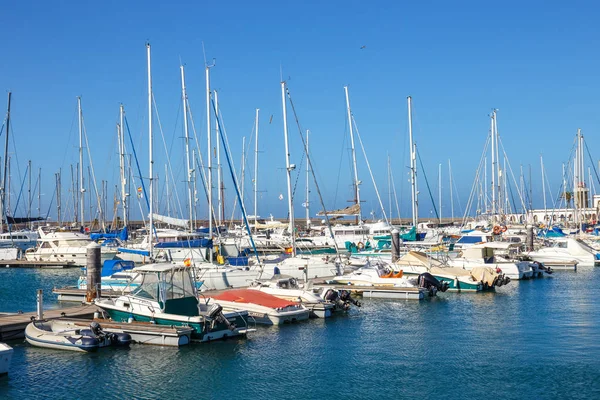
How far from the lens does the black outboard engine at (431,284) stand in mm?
36812

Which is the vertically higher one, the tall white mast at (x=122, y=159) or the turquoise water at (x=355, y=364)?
the tall white mast at (x=122, y=159)

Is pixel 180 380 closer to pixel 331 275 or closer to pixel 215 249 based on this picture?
pixel 331 275

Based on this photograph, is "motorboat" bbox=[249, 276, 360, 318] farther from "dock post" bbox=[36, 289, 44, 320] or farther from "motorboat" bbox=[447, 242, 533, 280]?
"motorboat" bbox=[447, 242, 533, 280]

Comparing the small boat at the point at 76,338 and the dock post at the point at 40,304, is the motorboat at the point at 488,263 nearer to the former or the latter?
the small boat at the point at 76,338

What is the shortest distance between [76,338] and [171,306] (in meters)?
3.21

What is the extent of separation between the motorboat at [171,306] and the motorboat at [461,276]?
57.6 ft

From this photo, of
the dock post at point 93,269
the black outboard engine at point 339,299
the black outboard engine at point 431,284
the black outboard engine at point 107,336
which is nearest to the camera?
the black outboard engine at point 107,336

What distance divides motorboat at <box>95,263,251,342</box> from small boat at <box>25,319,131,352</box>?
114 centimetres

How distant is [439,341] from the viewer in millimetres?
25750

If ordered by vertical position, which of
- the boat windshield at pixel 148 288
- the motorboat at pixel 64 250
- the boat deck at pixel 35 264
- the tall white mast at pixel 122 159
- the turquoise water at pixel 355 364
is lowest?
the turquoise water at pixel 355 364

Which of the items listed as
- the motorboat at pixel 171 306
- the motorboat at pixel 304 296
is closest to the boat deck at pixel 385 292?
Result: the motorboat at pixel 304 296

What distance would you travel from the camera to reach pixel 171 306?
80.4 ft

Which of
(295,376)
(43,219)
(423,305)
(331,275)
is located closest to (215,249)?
(331,275)

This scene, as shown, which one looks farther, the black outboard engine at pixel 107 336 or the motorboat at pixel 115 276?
the motorboat at pixel 115 276
